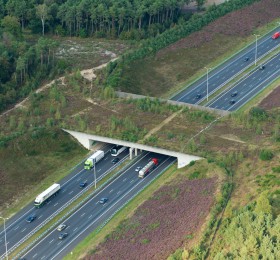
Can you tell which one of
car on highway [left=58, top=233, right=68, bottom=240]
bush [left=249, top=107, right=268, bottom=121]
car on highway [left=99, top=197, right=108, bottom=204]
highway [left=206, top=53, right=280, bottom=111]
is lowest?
car on highway [left=58, top=233, right=68, bottom=240]

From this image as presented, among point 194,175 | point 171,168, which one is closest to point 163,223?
point 194,175

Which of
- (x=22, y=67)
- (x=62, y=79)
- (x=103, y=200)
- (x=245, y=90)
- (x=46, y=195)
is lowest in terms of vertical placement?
(x=103, y=200)

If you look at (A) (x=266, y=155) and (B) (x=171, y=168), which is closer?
(A) (x=266, y=155)

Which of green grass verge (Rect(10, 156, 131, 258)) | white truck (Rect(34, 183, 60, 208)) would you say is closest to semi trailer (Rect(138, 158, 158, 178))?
green grass verge (Rect(10, 156, 131, 258))

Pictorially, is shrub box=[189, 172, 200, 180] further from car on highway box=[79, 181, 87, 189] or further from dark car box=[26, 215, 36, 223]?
dark car box=[26, 215, 36, 223]

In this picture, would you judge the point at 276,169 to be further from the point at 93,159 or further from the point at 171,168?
the point at 93,159

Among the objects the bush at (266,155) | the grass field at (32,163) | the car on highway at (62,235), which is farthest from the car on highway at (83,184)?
the bush at (266,155)

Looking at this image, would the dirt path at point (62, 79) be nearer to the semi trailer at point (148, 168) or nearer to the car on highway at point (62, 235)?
the semi trailer at point (148, 168)
